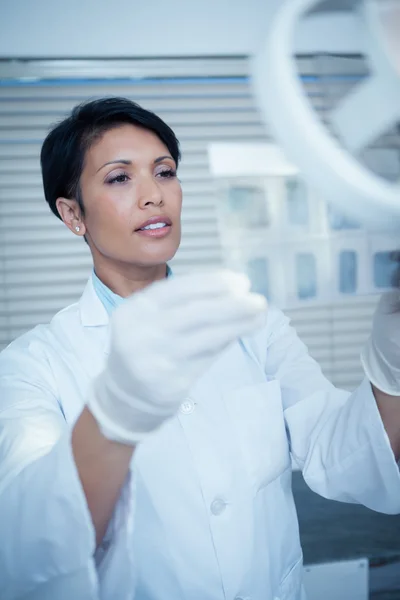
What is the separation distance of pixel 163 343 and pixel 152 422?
0.35 feet

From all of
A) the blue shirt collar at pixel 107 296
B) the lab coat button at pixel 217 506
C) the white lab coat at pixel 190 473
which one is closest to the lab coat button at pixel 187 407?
the white lab coat at pixel 190 473

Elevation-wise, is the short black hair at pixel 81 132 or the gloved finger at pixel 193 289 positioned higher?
the short black hair at pixel 81 132

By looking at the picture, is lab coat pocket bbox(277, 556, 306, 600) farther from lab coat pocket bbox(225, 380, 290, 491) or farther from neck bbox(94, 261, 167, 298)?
neck bbox(94, 261, 167, 298)

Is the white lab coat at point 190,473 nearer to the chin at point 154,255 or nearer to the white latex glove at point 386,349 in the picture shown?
the white latex glove at point 386,349

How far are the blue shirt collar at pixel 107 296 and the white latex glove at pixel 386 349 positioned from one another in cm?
55

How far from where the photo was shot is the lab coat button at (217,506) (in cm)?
84

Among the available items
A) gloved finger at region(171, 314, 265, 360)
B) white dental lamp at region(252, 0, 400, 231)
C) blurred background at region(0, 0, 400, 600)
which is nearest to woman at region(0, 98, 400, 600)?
gloved finger at region(171, 314, 265, 360)

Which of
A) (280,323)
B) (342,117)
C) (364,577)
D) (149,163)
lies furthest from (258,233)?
(364,577)

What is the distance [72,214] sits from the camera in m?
1.02

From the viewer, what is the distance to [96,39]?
1.66m

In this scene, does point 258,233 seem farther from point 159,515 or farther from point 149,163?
point 159,515

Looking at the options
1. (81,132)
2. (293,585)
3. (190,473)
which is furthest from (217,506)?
(81,132)

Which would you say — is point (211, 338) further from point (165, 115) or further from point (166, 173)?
point (165, 115)

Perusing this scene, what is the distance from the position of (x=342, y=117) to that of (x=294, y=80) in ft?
0.26
